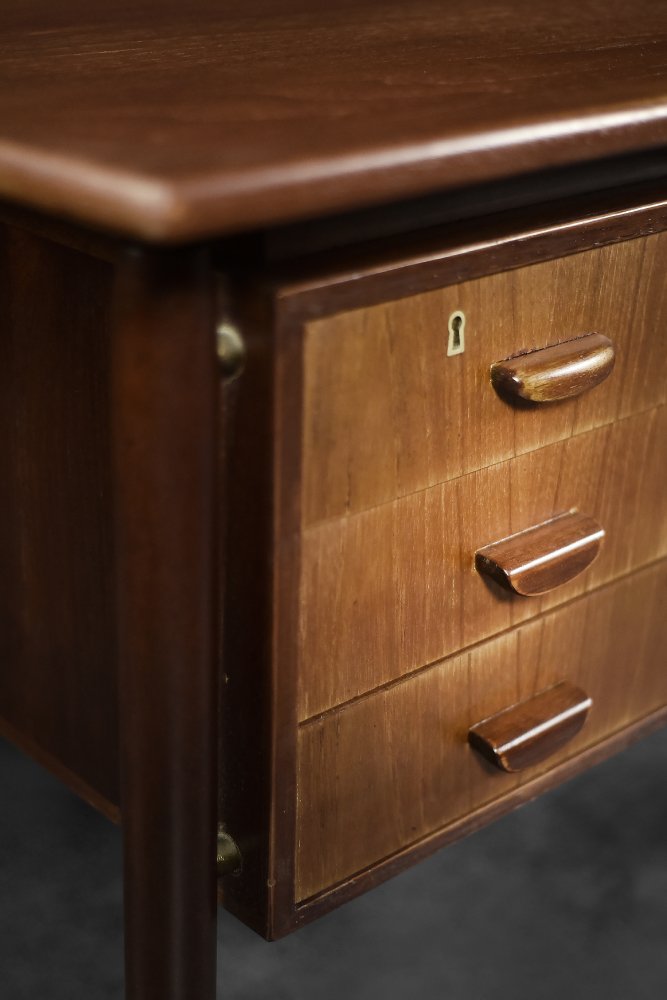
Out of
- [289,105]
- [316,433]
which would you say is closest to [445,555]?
[316,433]

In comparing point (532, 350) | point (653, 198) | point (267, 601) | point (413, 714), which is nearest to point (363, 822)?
point (413, 714)

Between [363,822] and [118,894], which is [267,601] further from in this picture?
[118,894]

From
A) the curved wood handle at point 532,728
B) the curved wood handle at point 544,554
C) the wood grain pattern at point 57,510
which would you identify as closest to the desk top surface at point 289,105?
the wood grain pattern at point 57,510

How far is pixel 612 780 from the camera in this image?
4.08ft

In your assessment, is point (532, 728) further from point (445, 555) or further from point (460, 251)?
point (460, 251)

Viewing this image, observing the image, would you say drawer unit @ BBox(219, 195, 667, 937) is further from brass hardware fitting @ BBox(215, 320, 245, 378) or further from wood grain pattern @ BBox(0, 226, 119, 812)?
wood grain pattern @ BBox(0, 226, 119, 812)

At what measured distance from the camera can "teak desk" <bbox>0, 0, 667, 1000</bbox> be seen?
0.67 meters

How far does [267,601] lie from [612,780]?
62 cm

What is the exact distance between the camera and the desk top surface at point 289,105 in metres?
0.60

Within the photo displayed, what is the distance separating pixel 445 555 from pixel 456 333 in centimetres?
14

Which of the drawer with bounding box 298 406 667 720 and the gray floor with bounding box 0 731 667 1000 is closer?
the drawer with bounding box 298 406 667 720

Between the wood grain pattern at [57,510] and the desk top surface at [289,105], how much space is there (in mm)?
112

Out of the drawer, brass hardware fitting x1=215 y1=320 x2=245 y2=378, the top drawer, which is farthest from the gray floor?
brass hardware fitting x1=215 y1=320 x2=245 y2=378

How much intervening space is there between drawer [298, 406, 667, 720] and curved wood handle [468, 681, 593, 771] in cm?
7
